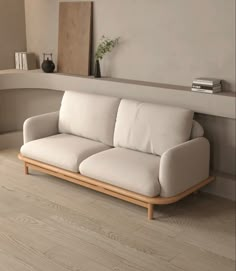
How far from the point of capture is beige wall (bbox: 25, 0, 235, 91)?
339 centimetres

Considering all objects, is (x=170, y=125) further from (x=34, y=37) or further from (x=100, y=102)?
(x=34, y=37)

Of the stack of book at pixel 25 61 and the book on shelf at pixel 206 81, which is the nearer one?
the book on shelf at pixel 206 81

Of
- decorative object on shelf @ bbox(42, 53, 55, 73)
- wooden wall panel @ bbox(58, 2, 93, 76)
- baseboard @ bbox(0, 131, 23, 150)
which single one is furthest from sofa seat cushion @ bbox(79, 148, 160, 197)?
baseboard @ bbox(0, 131, 23, 150)

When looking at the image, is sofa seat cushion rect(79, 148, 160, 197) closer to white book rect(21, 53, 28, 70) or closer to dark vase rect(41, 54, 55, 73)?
dark vase rect(41, 54, 55, 73)

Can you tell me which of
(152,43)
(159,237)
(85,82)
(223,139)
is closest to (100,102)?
Answer: (85,82)

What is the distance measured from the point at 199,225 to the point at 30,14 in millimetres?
3421

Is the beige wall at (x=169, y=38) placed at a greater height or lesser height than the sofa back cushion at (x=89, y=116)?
greater

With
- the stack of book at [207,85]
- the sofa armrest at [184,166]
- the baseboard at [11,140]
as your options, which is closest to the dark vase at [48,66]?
the baseboard at [11,140]

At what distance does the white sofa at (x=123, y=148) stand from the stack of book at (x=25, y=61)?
1.05 meters

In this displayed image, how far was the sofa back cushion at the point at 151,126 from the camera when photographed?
3344 millimetres

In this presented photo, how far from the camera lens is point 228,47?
336 centimetres

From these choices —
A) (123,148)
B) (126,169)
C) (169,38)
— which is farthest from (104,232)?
(169,38)

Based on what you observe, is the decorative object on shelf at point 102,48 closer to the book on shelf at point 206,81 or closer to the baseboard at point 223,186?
the book on shelf at point 206,81

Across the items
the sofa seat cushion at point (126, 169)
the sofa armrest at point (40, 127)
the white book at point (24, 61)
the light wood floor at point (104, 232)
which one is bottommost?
the light wood floor at point (104, 232)
